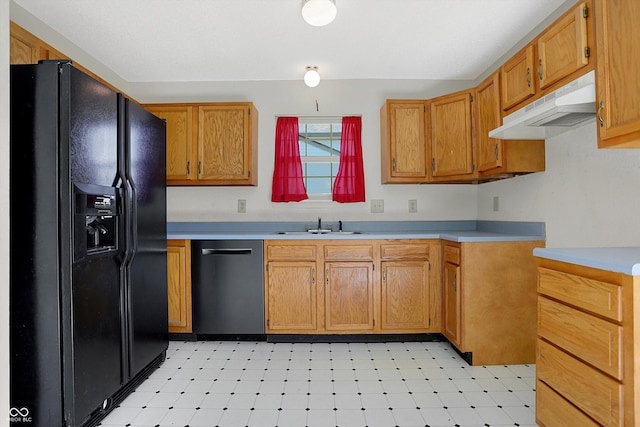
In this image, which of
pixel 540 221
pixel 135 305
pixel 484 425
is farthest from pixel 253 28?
pixel 484 425

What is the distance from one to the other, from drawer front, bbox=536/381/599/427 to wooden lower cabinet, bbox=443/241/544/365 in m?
0.83

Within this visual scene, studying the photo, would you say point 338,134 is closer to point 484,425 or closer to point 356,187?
point 356,187

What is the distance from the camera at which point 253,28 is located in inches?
99.7

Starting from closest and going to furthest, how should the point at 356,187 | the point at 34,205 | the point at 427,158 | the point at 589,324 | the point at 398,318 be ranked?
the point at 589,324 < the point at 34,205 < the point at 398,318 < the point at 427,158 < the point at 356,187

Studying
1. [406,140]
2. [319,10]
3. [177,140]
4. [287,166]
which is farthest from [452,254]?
[177,140]

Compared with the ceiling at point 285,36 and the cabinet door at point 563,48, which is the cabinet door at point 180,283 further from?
the cabinet door at point 563,48

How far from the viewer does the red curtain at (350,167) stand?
11.1ft

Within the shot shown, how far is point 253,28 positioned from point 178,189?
171cm

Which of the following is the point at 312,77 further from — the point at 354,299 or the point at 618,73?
the point at 618,73

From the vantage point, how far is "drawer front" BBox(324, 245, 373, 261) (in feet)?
9.32

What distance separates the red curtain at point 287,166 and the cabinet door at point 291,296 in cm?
82

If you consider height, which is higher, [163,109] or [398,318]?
[163,109]

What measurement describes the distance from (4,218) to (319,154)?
2.68 metres

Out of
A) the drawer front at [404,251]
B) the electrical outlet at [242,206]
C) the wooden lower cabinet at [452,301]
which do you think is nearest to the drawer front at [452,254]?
the wooden lower cabinet at [452,301]
